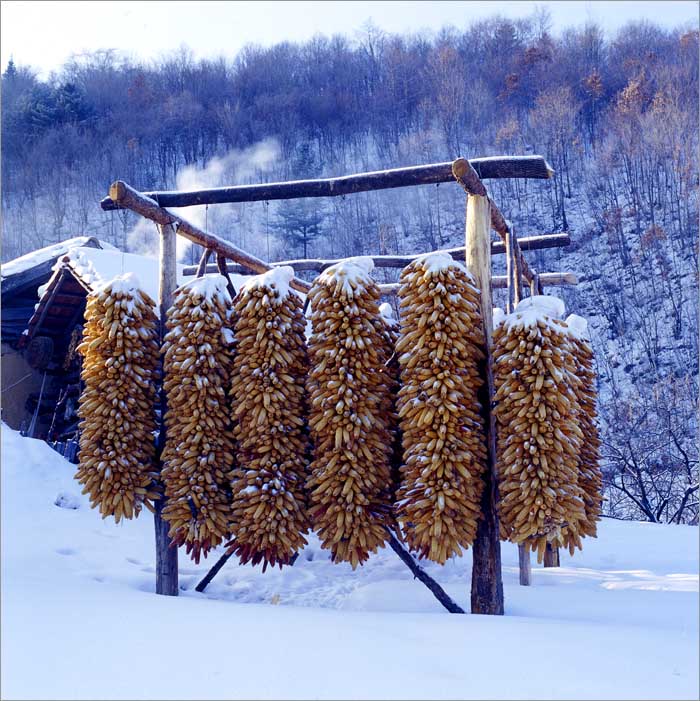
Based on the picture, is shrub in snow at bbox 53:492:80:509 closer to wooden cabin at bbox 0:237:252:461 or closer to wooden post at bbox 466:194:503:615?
wooden cabin at bbox 0:237:252:461

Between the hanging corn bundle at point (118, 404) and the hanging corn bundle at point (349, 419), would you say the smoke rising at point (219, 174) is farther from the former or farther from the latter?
the hanging corn bundle at point (349, 419)

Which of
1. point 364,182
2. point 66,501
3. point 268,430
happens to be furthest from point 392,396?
point 66,501

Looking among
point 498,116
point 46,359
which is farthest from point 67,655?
point 498,116

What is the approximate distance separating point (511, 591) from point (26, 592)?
2790mm

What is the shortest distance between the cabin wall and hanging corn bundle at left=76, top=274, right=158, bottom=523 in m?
5.95

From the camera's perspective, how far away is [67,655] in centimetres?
251

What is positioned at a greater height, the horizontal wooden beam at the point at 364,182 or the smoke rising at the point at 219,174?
the smoke rising at the point at 219,174

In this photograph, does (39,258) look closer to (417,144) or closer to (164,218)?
(164,218)

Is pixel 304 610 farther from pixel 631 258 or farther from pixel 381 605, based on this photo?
pixel 631 258

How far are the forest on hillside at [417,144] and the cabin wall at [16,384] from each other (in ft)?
36.2

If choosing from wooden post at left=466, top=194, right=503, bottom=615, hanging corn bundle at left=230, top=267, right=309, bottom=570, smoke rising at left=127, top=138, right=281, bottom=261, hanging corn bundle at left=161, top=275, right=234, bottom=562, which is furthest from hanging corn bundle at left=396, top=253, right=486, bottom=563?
smoke rising at left=127, top=138, right=281, bottom=261

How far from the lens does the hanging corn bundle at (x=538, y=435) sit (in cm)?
328

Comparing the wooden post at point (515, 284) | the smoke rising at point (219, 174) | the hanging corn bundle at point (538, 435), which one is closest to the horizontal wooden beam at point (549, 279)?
the wooden post at point (515, 284)

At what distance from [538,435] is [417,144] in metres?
22.6
